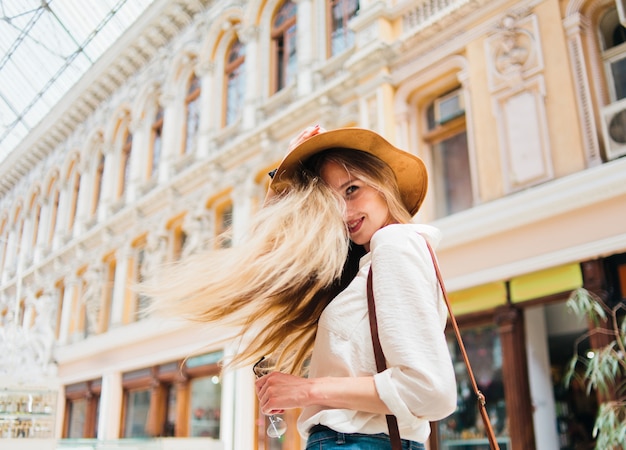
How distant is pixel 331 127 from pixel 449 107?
1935 millimetres

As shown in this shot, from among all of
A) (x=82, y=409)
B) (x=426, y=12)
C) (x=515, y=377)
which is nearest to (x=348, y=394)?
(x=515, y=377)

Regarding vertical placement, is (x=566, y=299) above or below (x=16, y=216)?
below

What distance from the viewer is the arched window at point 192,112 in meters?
13.5

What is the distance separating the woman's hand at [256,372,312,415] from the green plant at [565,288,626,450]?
4.30 metres

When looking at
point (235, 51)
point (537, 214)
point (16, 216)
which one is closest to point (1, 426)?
point (537, 214)

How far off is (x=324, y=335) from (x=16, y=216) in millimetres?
23394

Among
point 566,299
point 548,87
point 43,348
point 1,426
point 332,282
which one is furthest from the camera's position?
point 43,348

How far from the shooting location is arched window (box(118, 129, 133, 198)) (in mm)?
15805

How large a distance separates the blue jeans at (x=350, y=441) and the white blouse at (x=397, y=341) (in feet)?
0.05

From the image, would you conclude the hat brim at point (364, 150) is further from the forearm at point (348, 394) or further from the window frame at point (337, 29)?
the window frame at point (337, 29)

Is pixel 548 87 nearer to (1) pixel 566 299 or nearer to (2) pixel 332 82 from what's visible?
(1) pixel 566 299

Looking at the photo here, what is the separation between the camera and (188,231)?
12.0 metres

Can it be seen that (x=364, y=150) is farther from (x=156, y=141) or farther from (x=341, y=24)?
(x=156, y=141)

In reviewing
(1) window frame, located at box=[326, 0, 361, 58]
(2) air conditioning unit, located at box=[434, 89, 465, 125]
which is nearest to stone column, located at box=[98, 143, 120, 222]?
(1) window frame, located at box=[326, 0, 361, 58]
